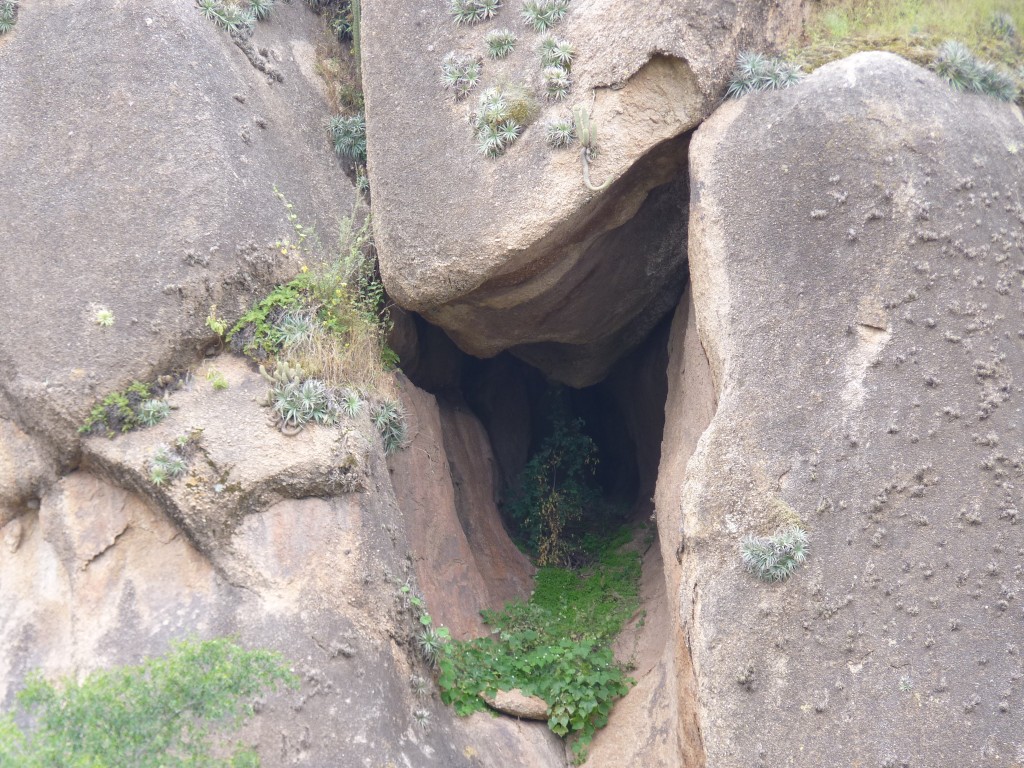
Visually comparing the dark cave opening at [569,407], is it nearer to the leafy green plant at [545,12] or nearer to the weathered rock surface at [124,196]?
the weathered rock surface at [124,196]

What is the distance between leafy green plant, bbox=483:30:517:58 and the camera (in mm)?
7230

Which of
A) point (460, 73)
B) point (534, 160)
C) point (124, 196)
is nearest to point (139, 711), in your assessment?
point (124, 196)

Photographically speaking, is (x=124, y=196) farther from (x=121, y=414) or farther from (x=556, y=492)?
(x=556, y=492)

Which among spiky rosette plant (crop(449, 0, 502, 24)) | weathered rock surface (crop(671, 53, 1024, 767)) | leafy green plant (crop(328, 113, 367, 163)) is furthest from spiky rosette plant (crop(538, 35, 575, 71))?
leafy green plant (crop(328, 113, 367, 163))

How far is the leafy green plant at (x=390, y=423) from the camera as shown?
23.6ft

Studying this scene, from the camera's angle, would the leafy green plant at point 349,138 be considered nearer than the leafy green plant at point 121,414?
No

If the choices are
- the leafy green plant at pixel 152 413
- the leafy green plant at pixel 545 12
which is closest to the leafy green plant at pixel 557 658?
the leafy green plant at pixel 152 413

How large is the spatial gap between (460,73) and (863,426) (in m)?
3.68

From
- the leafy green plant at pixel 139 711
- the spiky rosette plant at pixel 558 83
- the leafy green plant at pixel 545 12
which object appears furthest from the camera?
the leafy green plant at pixel 545 12

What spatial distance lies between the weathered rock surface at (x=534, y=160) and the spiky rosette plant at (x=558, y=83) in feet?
0.18

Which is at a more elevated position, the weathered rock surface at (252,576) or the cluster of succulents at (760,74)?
the cluster of succulents at (760,74)

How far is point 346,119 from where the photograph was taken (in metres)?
8.49

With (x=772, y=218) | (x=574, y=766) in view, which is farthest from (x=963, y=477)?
(x=574, y=766)

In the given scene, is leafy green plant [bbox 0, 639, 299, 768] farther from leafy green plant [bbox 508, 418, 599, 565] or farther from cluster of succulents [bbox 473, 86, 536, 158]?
leafy green plant [bbox 508, 418, 599, 565]
